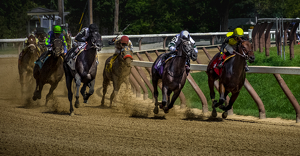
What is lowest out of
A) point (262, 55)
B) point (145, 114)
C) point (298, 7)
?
point (145, 114)

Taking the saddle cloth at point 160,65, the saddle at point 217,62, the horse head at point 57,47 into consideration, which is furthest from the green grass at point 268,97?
the horse head at point 57,47

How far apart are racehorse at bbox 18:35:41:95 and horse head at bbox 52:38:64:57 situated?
2350 millimetres

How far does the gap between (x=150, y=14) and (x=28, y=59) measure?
42.2 metres

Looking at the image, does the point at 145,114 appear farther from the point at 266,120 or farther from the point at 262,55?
the point at 262,55

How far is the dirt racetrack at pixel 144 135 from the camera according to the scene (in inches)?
227

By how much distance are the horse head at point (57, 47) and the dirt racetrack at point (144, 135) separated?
168 cm

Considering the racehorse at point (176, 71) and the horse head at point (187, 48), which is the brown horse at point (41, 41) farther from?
the horse head at point (187, 48)

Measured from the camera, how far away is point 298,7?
4422 centimetres

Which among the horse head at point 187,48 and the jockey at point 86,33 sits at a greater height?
the jockey at point 86,33

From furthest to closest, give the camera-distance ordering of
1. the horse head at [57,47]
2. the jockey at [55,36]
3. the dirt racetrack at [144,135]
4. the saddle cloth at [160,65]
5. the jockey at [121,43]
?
the jockey at [121,43] → the jockey at [55,36] → the horse head at [57,47] → the saddle cloth at [160,65] → the dirt racetrack at [144,135]

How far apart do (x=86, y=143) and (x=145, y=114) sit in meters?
3.67

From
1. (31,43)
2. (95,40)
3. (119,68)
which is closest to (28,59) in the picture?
A: (31,43)

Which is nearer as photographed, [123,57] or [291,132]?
[291,132]

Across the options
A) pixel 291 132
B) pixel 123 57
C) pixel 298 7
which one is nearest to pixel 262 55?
pixel 123 57
